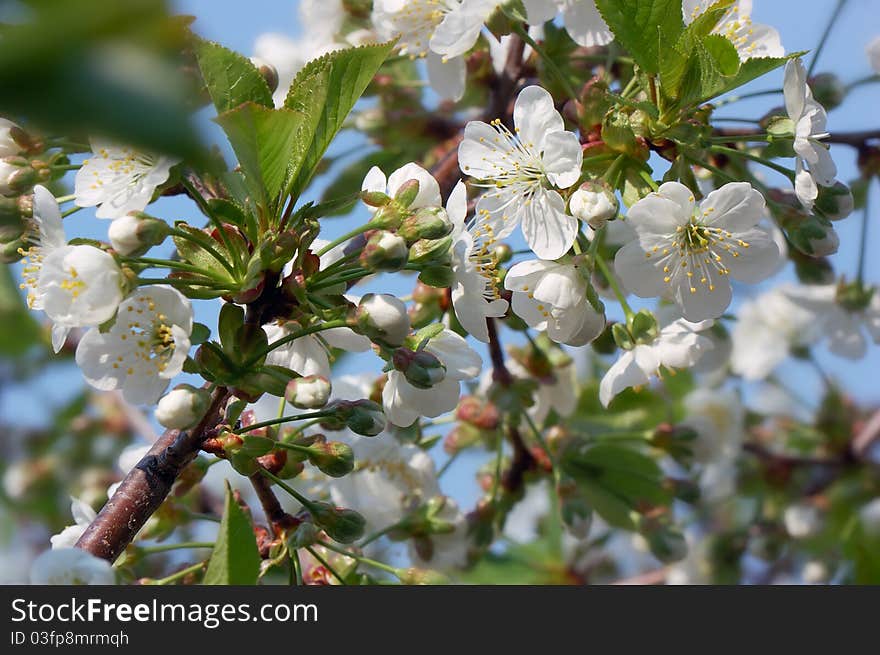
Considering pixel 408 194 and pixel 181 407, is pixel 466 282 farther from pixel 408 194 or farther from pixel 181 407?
pixel 181 407

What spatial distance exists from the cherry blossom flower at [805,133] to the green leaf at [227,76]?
952mm

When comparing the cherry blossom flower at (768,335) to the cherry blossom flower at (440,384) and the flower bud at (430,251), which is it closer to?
the cherry blossom flower at (440,384)

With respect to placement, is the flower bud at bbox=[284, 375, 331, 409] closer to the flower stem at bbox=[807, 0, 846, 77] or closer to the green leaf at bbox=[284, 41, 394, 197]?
the green leaf at bbox=[284, 41, 394, 197]

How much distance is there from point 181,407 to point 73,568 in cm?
29

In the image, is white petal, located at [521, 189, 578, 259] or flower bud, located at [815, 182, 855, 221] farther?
flower bud, located at [815, 182, 855, 221]

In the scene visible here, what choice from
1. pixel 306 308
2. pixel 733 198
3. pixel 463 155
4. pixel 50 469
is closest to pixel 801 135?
pixel 733 198

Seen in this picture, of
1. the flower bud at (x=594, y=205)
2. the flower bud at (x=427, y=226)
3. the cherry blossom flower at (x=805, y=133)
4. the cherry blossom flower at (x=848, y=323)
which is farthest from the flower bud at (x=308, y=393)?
the cherry blossom flower at (x=848, y=323)

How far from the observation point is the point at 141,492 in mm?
1601

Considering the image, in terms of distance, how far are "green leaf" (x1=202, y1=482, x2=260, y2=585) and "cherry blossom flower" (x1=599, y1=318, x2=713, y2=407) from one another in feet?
2.76

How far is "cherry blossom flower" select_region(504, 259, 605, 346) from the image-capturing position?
1.77 m

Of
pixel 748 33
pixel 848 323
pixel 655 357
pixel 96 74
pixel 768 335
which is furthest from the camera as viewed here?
pixel 768 335

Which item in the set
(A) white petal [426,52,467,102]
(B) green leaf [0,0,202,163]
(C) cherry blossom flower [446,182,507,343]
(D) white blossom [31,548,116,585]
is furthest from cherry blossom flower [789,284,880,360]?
(B) green leaf [0,0,202,163]

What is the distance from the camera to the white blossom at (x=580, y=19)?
80.0 inches

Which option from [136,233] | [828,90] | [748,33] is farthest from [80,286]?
[828,90]
